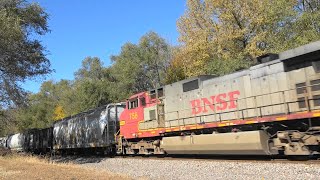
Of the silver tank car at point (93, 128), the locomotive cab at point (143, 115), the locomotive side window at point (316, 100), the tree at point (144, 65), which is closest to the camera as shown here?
the locomotive side window at point (316, 100)

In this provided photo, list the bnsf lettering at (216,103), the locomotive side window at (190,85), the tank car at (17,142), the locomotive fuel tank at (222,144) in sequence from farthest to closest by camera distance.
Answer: the tank car at (17,142)
the locomotive side window at (190,85)
the bnsf lettering at (216,103)
the locomotive fuel tank at (222,144)

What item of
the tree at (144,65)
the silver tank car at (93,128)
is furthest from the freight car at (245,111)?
the tree at (144,65)

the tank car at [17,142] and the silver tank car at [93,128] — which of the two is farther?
the tank car at [17,142]

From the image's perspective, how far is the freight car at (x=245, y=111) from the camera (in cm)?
1201

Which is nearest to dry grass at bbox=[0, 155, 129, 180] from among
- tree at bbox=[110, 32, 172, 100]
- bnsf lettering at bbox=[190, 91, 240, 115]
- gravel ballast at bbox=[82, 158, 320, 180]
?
gravel ballast at bbox=[82, 158, 320, 180]

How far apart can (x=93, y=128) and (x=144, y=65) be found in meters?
26.5

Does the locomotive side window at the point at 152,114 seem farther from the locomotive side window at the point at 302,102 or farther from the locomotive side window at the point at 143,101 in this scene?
the locomotive side window at the point at 302,102

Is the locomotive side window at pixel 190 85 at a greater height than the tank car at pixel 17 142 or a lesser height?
greater

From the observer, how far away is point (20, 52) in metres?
19.6

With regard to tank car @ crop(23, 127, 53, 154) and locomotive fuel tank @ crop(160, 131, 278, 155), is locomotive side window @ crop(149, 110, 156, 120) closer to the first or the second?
locomotive fuel tank @ crop(160, 131, 278, 155)

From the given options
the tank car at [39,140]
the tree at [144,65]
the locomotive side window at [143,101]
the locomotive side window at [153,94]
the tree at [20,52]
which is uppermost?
the tree at [144,65]

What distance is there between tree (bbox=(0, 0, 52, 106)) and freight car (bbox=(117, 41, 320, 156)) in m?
7.02

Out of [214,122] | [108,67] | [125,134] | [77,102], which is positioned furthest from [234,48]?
[108,67]

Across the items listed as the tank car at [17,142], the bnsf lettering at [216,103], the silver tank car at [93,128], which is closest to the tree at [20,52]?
the silver tank car at [93,128]
